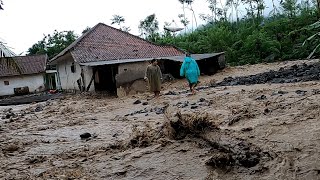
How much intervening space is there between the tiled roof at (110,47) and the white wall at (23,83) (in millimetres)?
9807

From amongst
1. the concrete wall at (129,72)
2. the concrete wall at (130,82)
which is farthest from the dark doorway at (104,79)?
the concrete wall at (130,82)

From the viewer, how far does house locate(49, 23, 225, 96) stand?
1686 centimetres

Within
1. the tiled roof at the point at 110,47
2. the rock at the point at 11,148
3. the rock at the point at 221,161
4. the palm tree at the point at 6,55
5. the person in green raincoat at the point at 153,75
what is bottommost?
the rock at the point at 11,148

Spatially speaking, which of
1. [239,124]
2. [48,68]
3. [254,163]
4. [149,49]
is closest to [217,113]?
[239,124]

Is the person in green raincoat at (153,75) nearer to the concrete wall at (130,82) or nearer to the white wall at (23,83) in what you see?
the concrete wall at (130,82)

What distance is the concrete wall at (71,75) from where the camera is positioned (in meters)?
19.4

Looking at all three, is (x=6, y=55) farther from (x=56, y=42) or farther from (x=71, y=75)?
(x=56, y=42)

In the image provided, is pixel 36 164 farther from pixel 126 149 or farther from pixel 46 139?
pixel 46 139

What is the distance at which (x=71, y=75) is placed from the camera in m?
22.8

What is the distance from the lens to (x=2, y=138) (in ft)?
26.7

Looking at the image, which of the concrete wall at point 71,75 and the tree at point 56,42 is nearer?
the concrete wall at point 71,75

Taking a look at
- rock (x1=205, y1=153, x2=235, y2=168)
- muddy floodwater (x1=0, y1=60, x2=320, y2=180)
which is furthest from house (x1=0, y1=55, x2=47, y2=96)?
rock (x1=205, y1=153, x2=235, y2=168)

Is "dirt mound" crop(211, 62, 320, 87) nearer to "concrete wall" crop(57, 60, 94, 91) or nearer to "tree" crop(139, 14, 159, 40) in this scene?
"concrete wall" crop(57, 60, 94, 91)

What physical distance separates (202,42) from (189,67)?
18708 millimetres
